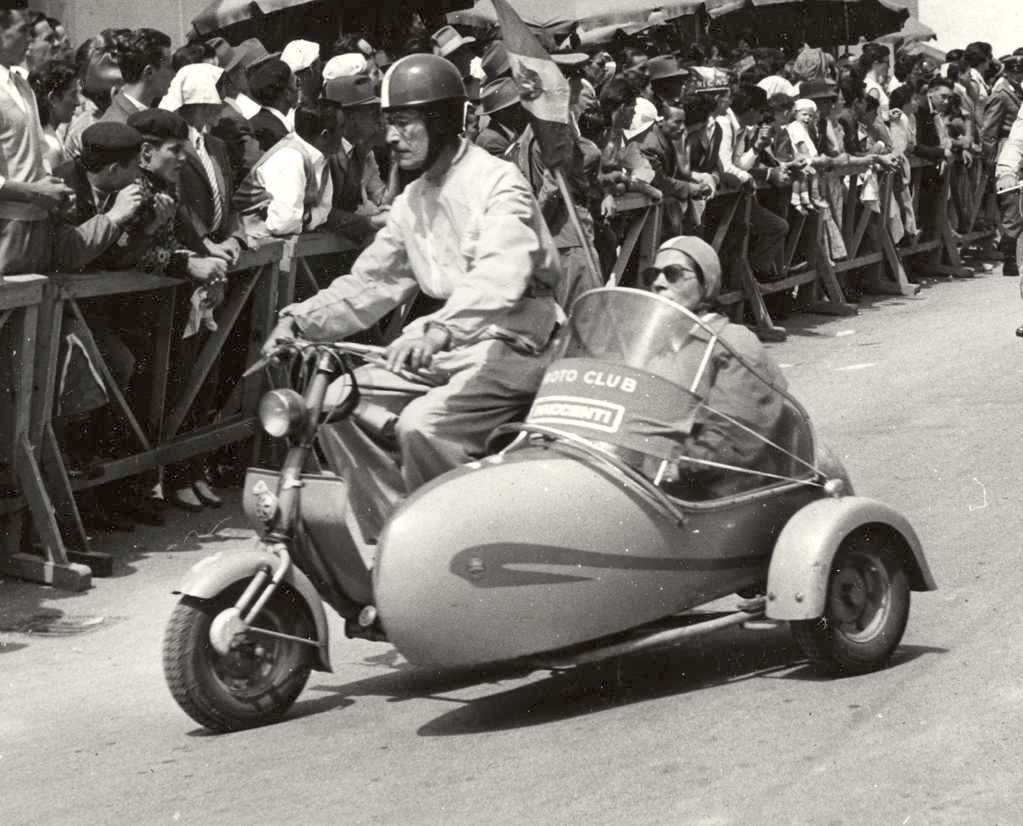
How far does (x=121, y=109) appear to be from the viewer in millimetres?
10344

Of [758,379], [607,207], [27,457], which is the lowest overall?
[27,457]

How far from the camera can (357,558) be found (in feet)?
22.0

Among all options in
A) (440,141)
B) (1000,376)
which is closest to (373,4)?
(1000,376)

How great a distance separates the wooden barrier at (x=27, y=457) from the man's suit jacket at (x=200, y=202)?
1.34 m

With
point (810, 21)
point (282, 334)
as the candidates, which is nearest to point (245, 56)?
point (282, 334)

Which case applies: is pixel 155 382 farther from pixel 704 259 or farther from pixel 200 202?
pixel 704 259

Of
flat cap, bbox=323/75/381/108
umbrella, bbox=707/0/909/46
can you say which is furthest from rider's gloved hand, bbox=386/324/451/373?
umbrella, bbox=707/0/909/46

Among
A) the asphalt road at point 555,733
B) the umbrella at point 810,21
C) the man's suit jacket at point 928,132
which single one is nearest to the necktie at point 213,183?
the asphalt road at point 555,733

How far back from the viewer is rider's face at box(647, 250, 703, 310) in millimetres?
7047

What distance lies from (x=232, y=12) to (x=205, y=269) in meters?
6.20

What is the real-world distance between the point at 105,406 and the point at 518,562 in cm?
410

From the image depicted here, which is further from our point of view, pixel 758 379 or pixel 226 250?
pixel 226 250

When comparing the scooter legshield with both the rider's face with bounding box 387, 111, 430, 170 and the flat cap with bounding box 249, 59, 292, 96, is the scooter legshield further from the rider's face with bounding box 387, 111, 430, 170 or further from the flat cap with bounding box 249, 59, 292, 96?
the flat cap with bounding box 249, 59, 292, 96

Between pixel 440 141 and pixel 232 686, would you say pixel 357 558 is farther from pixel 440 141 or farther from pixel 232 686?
pixel 440 141
